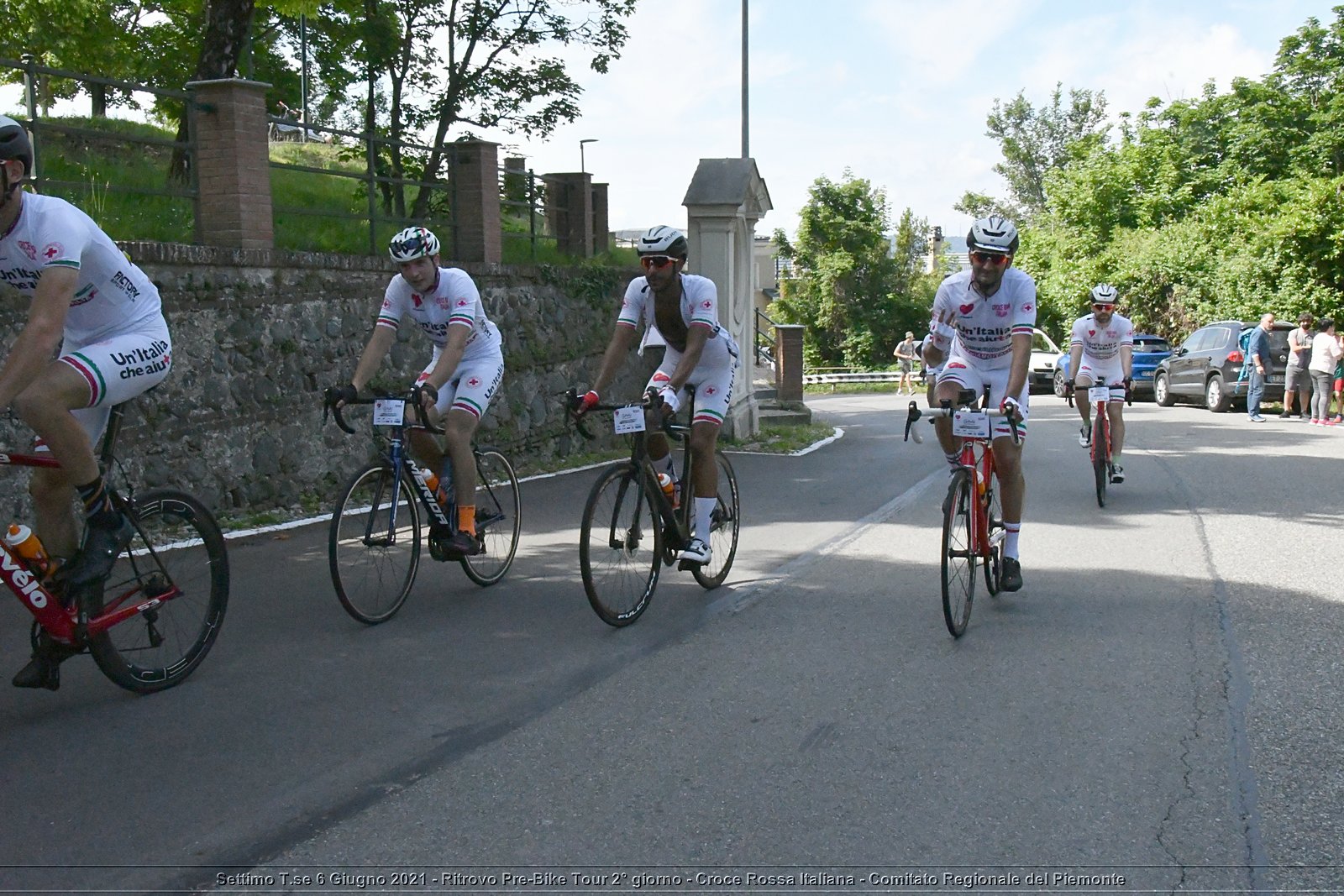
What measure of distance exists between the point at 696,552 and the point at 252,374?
5.31 meters

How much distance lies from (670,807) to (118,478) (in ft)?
22.0

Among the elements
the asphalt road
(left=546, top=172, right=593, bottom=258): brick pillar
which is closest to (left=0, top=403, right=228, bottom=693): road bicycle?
the asphalt road

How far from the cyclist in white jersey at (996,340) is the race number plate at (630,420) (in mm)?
1737

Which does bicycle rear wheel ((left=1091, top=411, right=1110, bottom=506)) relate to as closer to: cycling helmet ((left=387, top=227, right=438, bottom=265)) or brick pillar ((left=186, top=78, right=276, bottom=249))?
cycling helmet ((left=387, top=227, right=438, bottom=265))

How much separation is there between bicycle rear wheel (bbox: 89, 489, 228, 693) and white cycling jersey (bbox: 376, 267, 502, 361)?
1.98 metres

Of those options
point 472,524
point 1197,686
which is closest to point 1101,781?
point 1197,686

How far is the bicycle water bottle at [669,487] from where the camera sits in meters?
7.07

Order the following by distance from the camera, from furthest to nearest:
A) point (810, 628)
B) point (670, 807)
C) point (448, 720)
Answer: point (810, 628), point (448, 720), point (670, 807)

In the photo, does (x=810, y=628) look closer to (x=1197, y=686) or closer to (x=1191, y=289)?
(x=1197, y=686)

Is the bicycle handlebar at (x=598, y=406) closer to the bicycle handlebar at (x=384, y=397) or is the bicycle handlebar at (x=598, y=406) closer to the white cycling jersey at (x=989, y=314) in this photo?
the bicycle handlebar at (x=384, y=397)

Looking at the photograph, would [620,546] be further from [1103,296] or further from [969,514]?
[1103,296]

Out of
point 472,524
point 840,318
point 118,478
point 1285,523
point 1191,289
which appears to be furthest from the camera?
point 840,318

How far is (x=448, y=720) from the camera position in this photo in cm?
514

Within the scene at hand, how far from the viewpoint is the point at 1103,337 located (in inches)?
484
